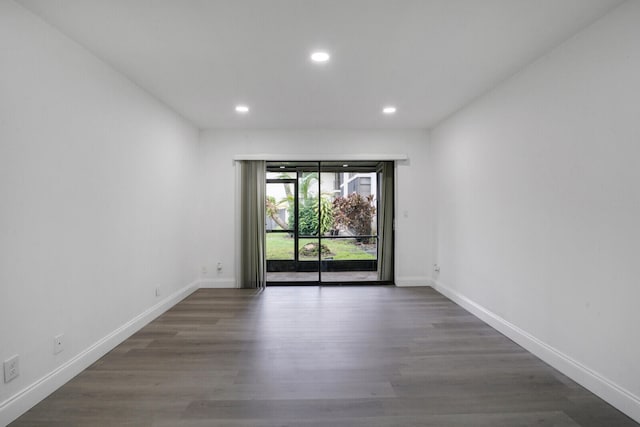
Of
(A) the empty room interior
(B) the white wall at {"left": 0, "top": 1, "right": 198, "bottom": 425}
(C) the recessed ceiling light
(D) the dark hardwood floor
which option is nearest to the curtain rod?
(A) the empty room interior

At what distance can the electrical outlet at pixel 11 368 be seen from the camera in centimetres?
183

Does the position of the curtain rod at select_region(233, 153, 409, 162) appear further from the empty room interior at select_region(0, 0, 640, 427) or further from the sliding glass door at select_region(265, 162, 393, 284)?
the empty room interior at select_region(0, 0, 640, 427)

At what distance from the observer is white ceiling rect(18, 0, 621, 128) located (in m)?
2.02

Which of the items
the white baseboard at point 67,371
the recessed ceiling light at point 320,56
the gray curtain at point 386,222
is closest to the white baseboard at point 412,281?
the gray curtain at point 386,222

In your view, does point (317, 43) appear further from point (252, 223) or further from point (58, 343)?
point (252, 223)

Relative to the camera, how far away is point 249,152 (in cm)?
494

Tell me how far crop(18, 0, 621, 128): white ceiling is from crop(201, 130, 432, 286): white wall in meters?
1.21

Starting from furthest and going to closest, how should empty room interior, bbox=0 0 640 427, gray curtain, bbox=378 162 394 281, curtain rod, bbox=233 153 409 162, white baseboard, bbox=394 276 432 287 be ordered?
gray curtain, bbox=378 162 394 281 → white baseboard, bbox=394 276 432 287 → curtain rod, bbox=233 153 409 162 → empty room interior, bbox=0 0 640 427

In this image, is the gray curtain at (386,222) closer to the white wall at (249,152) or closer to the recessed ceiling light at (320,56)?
the white wall at (249,152)

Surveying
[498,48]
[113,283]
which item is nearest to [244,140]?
[113,283]

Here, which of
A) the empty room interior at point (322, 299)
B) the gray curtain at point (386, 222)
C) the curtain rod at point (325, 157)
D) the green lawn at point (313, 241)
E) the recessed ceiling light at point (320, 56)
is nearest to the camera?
the empty room interior at point (322, 299)

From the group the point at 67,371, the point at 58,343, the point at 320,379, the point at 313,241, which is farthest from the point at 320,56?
the point at 313,241

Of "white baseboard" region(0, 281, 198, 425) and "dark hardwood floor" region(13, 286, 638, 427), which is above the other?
"white baseboard" region(0, 281, 198, 425)

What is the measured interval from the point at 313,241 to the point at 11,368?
12.9 ft
